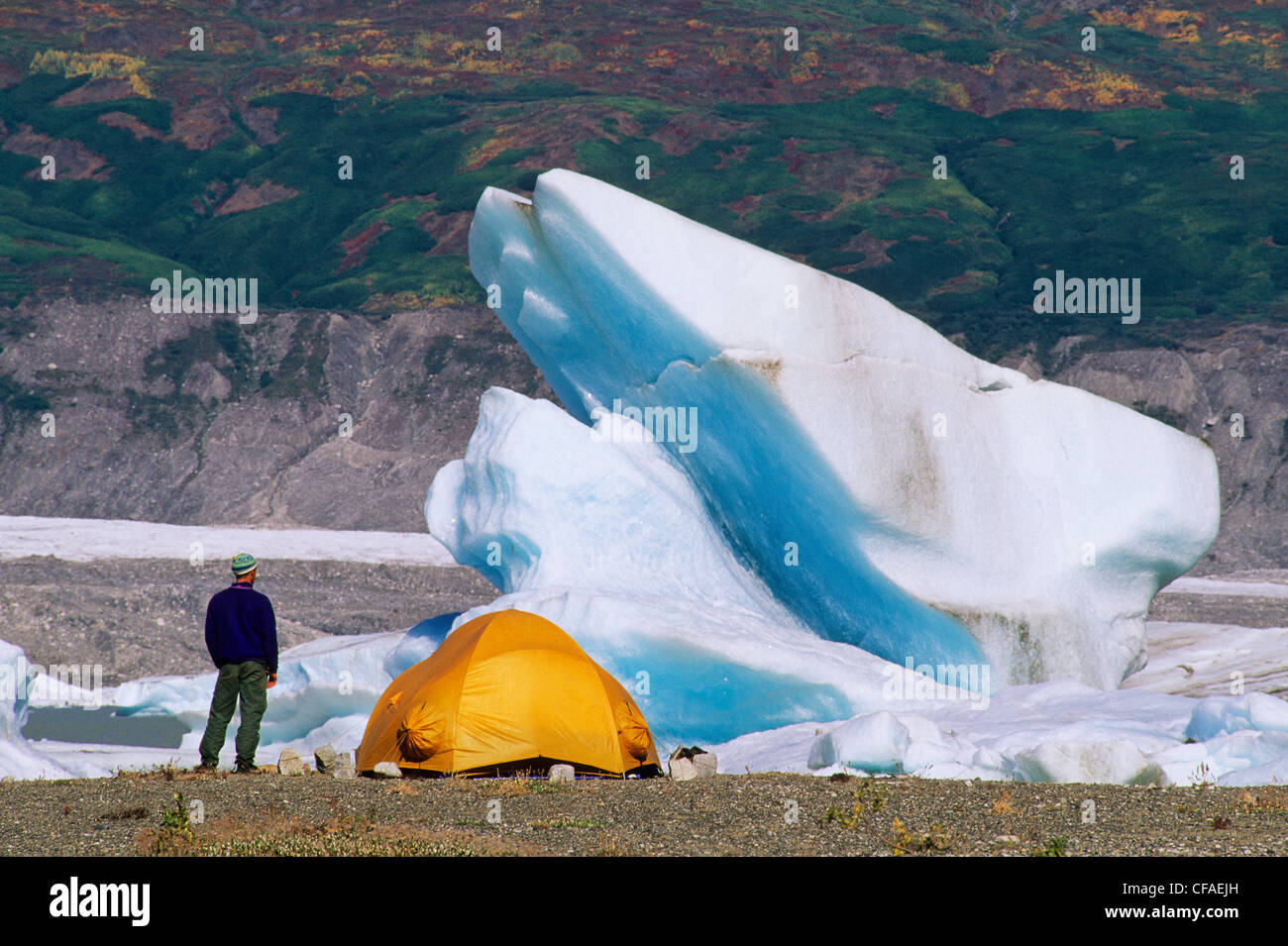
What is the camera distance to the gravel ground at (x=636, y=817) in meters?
6.93

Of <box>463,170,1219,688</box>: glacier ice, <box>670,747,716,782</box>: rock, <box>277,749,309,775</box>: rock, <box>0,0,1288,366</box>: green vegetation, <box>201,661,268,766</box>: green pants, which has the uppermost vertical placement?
<box>0,0,1288,366</box>: green vegetation

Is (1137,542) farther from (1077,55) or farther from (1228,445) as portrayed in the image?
(1077,55)

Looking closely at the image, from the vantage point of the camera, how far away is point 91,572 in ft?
104

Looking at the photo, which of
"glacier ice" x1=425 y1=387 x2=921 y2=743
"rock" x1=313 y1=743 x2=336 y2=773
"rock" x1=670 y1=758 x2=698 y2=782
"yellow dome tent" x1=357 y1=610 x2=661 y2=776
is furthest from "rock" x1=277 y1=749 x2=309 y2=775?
"glacier ice" x1=425 y1=387 x2=921 y2=743

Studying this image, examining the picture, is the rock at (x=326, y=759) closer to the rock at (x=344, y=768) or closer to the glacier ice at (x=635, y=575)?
the rock at (x=344, y=768)

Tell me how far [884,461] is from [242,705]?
851 cm

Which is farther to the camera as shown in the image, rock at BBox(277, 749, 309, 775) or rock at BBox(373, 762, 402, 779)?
rock at BBox(373, 762, 402, 779)

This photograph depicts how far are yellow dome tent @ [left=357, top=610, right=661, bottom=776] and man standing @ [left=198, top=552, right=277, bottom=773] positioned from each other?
4.94 feet

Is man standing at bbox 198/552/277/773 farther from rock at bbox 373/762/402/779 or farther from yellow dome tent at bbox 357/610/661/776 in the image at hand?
yellow dome tent at bbox 357/610/661/776

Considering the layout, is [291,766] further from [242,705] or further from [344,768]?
[242,705]

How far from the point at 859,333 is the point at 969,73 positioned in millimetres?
90312

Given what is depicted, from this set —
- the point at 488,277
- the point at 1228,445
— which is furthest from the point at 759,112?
the point at 488,277

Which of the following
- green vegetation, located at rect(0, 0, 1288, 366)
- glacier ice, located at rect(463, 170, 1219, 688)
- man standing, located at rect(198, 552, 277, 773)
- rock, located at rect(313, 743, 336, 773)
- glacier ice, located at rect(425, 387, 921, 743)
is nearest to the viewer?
man standing, located at rect(198, 552, 277, 773)

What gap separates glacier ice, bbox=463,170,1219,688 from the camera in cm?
1603
